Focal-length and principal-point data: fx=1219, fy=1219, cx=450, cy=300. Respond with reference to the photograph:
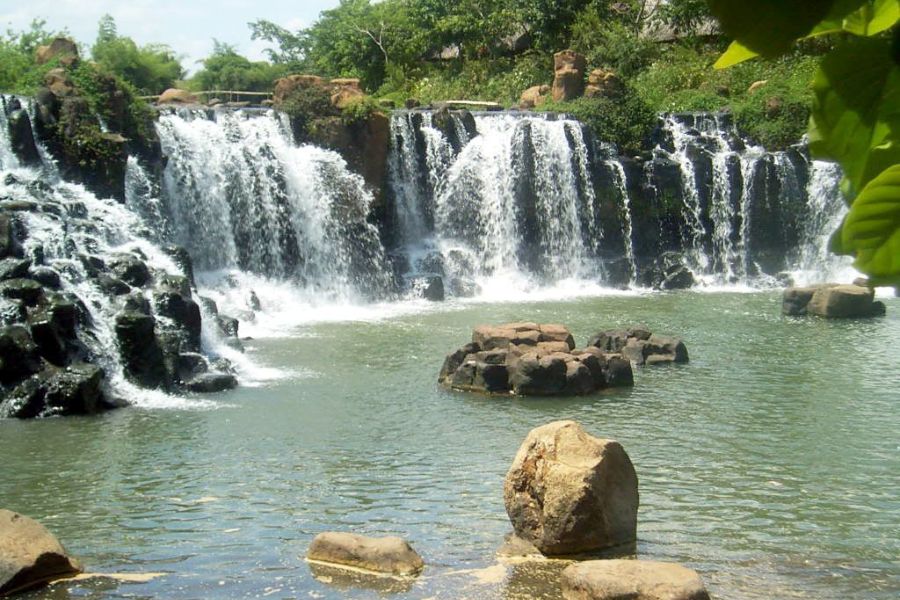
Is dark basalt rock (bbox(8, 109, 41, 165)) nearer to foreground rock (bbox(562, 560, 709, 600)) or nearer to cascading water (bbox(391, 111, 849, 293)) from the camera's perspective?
cascading water (bbox(391, 111, 849, 293))

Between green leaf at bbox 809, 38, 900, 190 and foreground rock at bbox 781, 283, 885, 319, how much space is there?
17677 mm

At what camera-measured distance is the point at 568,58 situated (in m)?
29.2

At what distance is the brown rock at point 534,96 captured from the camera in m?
30.1

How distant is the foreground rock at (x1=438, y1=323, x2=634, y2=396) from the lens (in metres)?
12.8

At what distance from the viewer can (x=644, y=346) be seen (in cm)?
1439

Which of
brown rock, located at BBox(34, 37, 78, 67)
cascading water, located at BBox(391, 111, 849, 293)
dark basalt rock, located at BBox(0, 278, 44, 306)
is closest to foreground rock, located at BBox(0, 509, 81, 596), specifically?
dark basalt rock, located at BBox(0, 278, 44, 306)

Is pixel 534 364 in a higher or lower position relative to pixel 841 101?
lower

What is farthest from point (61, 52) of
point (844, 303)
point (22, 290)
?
point (844, 303)

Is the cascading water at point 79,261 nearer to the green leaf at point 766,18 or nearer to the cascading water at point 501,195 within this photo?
the cascading water at point 501,195

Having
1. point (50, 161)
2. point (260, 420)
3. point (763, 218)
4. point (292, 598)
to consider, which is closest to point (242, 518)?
point (292, 598)

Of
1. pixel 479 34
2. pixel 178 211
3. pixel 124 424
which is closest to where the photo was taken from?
pixel 124 424

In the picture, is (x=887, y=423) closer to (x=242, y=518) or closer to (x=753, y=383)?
(x=753, y=383)

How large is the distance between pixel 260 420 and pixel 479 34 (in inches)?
1099

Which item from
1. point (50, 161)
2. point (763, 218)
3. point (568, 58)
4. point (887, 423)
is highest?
point (568, 58)
